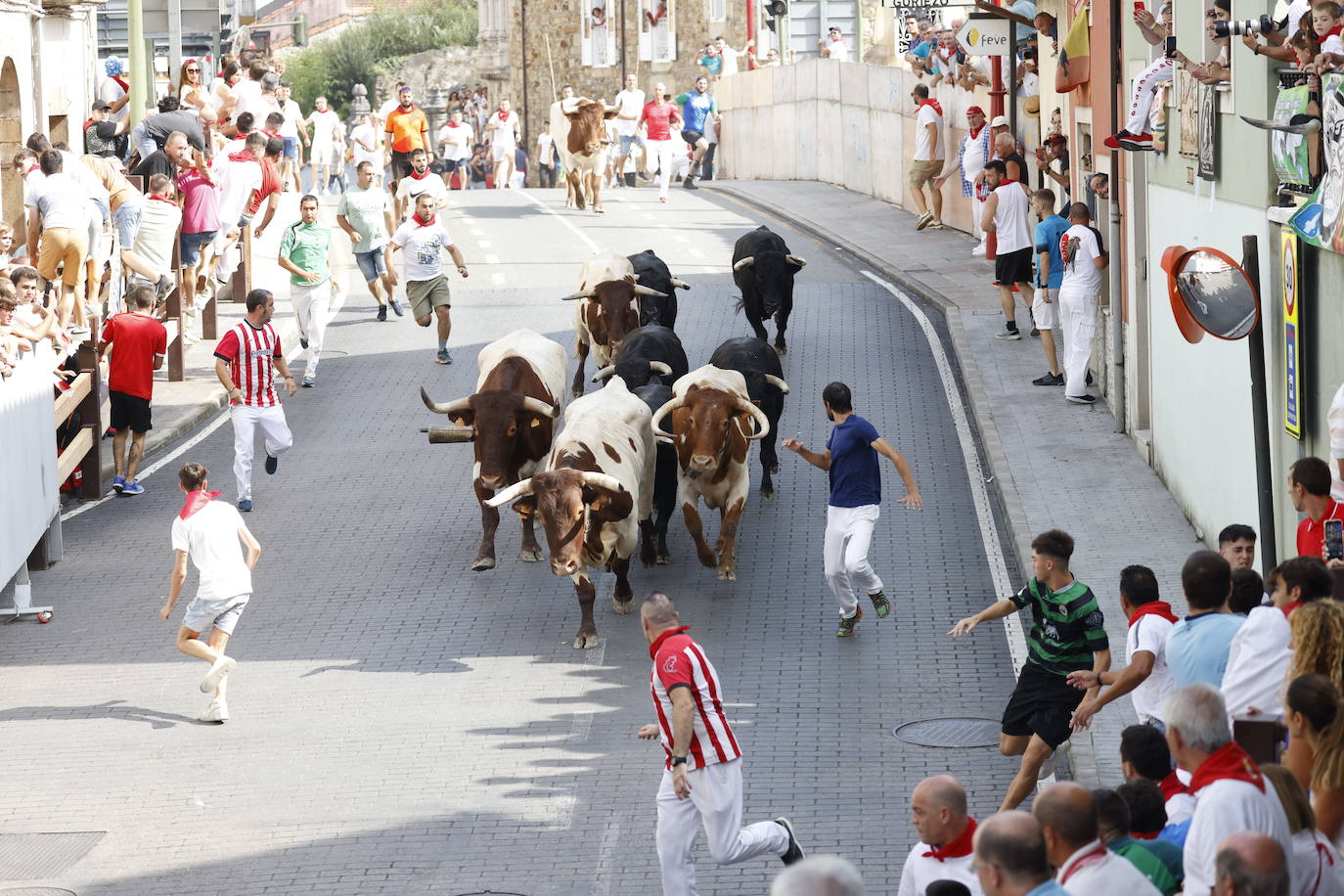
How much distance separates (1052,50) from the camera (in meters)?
27.1

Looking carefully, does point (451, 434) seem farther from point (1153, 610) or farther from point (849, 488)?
point (1153, 610)

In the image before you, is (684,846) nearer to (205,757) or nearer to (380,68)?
(205,757)

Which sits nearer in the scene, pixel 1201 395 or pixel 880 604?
pixel 880 604

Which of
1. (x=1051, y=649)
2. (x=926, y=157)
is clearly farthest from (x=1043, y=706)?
(x=926, y=157)

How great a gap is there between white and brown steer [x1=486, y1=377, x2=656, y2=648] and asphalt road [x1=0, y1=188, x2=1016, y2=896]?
0.47m

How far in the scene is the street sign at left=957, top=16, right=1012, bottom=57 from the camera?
87.2 feet

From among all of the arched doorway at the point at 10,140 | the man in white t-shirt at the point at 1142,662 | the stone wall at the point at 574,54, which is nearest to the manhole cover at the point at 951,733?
the man in white t-shirt at the point at 1142,662

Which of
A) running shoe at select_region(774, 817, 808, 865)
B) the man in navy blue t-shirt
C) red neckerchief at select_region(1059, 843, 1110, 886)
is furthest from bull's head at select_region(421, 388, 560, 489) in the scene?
red neckerchief at select_region(1059, 843, 1110, 886)

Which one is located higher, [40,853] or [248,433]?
[248,433]

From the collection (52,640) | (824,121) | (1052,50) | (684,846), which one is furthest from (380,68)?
(684,846)

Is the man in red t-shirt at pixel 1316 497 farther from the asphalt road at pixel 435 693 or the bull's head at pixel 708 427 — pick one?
the bull's head at pixel 708 427

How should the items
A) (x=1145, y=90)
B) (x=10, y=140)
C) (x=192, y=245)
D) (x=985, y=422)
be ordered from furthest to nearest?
(x=10, y=140) → (x=192, y=245) → (x=985, y=422) → (x=1145, y=90)

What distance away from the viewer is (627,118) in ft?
138

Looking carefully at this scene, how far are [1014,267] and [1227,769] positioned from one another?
16360 millimetres
